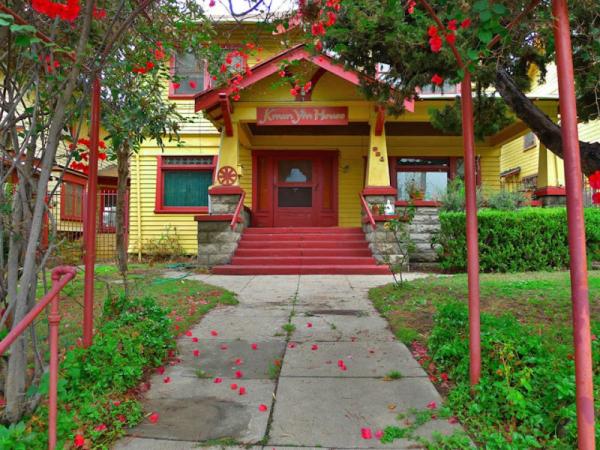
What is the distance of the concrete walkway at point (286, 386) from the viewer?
2.51 m

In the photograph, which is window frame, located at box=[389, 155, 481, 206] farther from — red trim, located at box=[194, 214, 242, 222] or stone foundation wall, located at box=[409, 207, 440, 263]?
red trim, located at box=[194, 214, 242, 222]

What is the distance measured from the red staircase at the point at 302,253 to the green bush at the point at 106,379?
17.6 ft

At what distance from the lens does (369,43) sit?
5773 millimetres

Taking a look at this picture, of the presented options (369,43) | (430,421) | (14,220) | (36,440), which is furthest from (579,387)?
(369,43)

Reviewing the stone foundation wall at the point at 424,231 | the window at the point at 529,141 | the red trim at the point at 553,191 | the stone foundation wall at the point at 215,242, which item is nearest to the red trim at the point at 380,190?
the stone foundation wall at the point at 424,231

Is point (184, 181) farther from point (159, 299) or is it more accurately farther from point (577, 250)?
point (577, 250)

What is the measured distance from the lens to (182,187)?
43.2 ft

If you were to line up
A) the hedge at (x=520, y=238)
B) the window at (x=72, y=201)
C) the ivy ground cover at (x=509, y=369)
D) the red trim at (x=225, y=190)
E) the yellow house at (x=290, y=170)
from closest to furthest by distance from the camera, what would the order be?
1. the ivy ground cover at (x=509, y=369)
2. the hedge at (x=520, y=238)
3. the red trim at (x=225, y=190)
4. the yellow house at (x=290, y=170)
5. the window at (x=72, y=201)

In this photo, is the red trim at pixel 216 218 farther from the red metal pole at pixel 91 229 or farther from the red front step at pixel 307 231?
the red metal pole at pixel 91 229

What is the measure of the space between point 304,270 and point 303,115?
3708mm

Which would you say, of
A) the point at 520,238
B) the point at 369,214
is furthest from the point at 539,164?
the point at 369,214

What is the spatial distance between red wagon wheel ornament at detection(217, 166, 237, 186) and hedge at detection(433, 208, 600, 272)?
4934mm

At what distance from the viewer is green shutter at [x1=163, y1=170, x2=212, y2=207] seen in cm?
1313

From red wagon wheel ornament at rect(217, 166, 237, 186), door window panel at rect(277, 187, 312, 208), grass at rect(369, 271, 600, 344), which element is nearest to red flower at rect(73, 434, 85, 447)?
grass at rect(369, 271, 600, 344)
